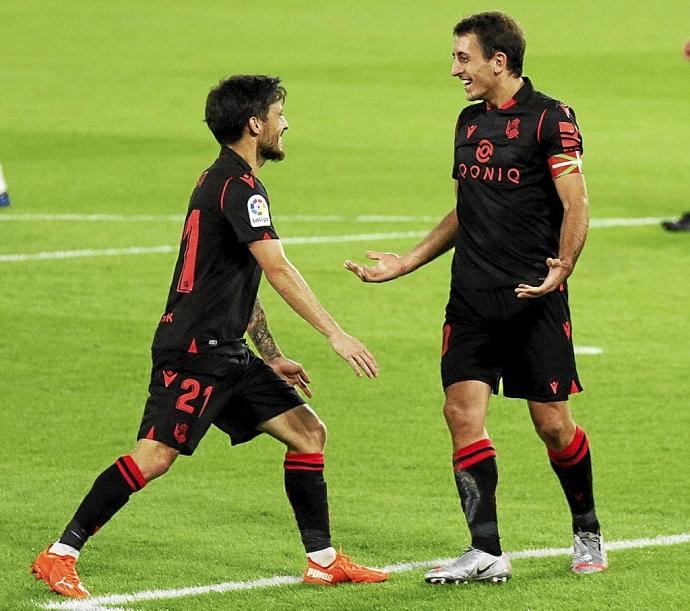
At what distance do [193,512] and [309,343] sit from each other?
4603mm

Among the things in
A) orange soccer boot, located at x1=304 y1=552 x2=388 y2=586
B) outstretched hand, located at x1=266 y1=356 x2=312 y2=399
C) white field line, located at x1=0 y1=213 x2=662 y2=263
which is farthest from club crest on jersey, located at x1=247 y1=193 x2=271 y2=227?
white field line, located at x1=0 y1=213 x2=662 y2=263

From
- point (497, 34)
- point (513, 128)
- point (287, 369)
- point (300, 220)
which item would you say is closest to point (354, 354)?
point (287, 369)

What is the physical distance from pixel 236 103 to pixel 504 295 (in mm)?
1403

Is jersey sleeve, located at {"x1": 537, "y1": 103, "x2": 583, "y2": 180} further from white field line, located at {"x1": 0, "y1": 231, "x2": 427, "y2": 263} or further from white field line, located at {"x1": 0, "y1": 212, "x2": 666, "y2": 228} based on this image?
white field line, located at {"x1": 0, "y1": 212, "x2": 666, "y2": 228}

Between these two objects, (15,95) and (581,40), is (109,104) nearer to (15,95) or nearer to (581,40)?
(15,95)

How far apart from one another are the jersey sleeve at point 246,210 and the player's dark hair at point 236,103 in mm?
258

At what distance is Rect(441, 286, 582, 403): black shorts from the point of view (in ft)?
24.5

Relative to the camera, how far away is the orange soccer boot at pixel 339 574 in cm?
744

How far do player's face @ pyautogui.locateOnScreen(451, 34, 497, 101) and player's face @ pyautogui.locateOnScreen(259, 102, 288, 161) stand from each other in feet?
2.57

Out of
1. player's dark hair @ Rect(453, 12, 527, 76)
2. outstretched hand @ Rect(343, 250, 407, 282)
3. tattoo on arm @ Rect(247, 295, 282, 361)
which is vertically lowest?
tattoo on arm @ Rect(247, 295, 282, 361)

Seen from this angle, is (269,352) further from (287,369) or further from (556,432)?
(556,432)

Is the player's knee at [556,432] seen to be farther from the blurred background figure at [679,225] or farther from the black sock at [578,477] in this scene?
the blurred background figure at [679,225]

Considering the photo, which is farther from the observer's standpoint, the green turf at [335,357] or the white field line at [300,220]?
the white field line at [300,220]

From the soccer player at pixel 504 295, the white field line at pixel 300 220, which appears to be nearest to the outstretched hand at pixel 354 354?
the soccer player at pixel 504 295
